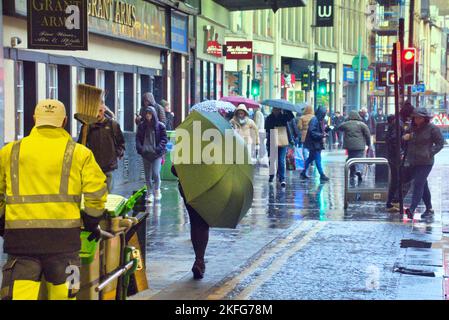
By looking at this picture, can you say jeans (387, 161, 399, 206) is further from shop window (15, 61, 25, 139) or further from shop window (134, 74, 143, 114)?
shop window (134, 74, 143, 114)

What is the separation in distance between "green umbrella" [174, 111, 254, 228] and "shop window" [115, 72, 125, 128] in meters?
15.2

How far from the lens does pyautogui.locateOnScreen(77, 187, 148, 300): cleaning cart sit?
297 inches

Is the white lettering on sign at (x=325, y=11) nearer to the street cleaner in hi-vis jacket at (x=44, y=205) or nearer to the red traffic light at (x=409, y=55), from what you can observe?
the red traffic light at (x=409, y=55)

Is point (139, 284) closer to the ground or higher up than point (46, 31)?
closer to the ground

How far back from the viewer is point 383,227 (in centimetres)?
1507

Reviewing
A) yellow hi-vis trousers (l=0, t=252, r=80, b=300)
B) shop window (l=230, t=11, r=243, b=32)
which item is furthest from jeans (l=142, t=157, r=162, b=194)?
shop window (l=230, t=11, r=243, b=32)

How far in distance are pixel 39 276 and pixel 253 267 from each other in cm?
458

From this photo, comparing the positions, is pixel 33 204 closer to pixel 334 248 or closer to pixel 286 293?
pixel 286 293

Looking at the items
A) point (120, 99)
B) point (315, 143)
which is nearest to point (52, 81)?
point (120, 99)

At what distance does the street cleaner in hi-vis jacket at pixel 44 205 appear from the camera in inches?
278

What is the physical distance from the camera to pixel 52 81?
20984mm

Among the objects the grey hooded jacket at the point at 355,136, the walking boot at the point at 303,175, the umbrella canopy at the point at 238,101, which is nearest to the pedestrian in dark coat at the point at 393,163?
the grey hooded jacket at the point at 355,136
